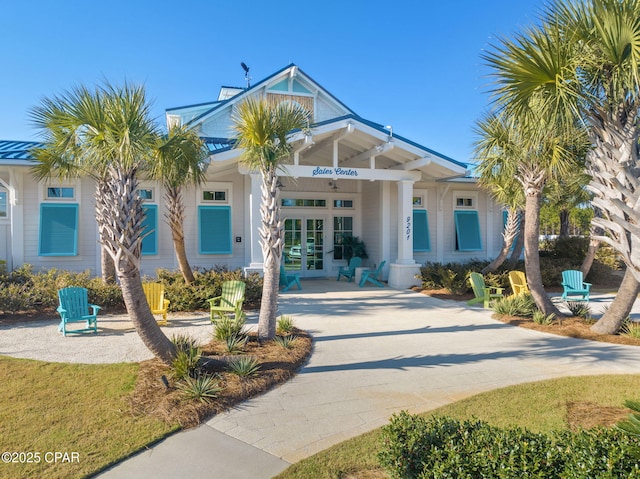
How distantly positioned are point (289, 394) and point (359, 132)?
28.5 feet

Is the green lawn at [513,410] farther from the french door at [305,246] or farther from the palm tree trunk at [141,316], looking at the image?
the french door at [305,246]

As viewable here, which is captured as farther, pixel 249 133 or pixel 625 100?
pixel 249 133

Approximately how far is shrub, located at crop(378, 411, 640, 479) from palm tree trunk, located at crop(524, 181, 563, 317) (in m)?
6.43

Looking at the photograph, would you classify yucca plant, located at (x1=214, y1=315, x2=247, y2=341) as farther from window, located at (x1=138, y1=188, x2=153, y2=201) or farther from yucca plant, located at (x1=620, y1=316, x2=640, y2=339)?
window, located at (x1=138, y1=188, x2=153, y2=201)

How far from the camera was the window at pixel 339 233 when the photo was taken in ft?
52.0

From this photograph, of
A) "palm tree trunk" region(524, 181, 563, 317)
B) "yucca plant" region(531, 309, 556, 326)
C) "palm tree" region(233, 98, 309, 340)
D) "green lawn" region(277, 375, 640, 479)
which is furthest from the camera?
"palm tree trunk" region(524, 181, 563, 317)

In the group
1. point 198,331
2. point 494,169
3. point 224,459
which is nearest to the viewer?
point 224,459

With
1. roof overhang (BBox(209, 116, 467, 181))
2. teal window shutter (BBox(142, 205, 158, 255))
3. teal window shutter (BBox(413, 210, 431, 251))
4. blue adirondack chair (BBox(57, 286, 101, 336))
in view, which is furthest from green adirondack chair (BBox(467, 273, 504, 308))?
teal window shutter (BBox(142, 205, 158, 255))

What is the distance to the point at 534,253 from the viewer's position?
870 centimetres

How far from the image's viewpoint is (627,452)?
2.34m

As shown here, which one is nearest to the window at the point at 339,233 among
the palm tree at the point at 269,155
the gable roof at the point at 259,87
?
the gable roof at the point at 259,87

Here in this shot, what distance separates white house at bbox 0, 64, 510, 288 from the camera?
11.5 metres

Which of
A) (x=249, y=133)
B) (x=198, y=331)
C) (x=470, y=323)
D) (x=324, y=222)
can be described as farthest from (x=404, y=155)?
(x=198, y=331)

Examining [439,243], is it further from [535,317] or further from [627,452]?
[627,452]
